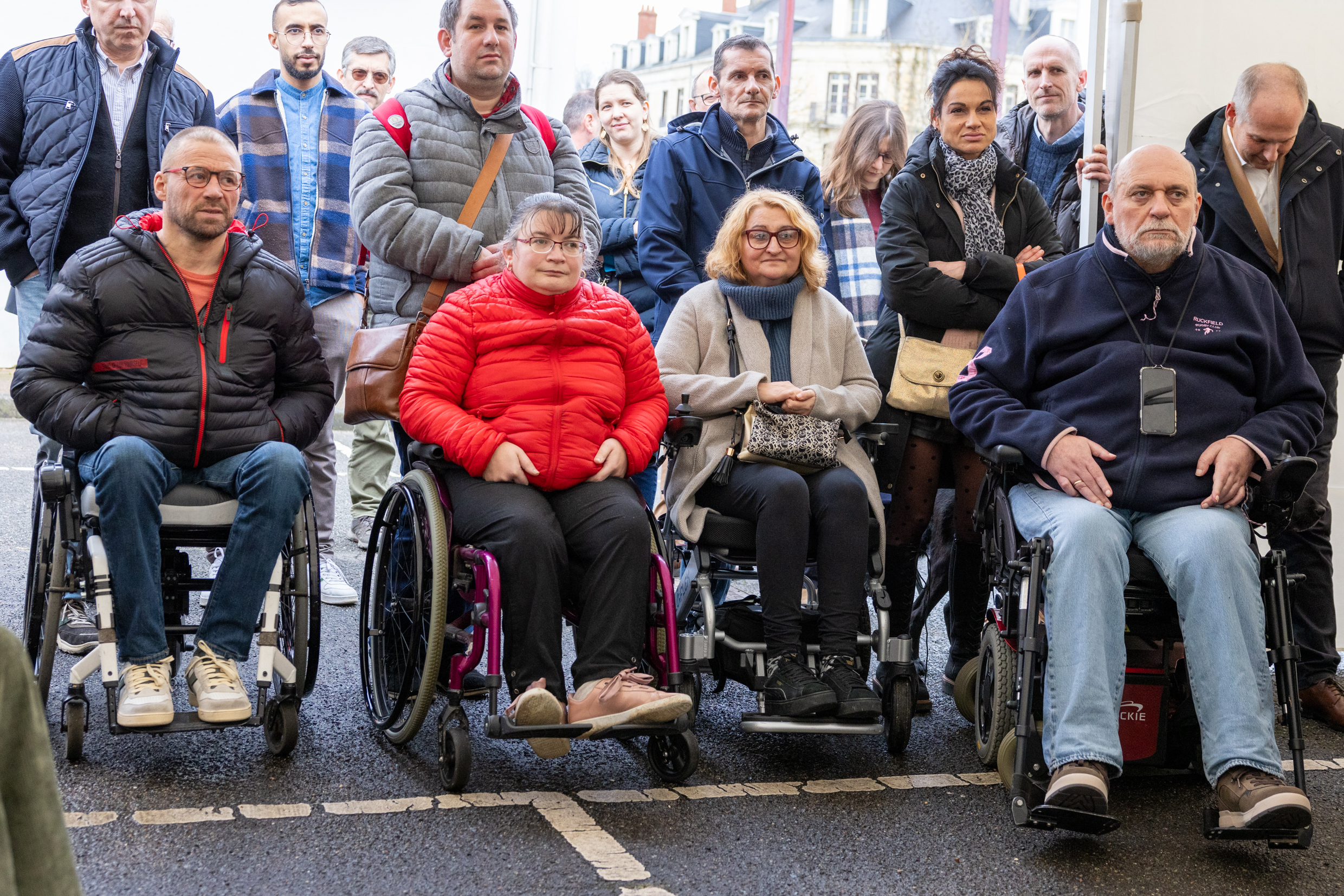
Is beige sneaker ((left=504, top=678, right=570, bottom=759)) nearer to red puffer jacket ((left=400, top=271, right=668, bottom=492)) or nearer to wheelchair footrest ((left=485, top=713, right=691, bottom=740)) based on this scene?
wheelchair footrest ((left=485, top=713, right=691, bottom=740))

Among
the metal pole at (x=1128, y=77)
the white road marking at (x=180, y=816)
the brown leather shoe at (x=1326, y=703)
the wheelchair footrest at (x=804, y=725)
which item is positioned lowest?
the brown leather shoe at (x=1326, y=703)

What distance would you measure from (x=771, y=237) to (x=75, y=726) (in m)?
2.17

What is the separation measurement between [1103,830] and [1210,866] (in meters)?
0.28

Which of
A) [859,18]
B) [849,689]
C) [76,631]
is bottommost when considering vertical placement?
[76,631]

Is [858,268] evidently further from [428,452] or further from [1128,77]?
[428,452]

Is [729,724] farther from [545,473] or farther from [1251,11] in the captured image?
[1251,11]

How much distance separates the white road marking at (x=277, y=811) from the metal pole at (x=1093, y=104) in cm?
277

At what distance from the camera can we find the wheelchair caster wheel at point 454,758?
2.91 m

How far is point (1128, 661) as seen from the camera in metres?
3.12

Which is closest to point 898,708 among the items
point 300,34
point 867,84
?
point 300,34

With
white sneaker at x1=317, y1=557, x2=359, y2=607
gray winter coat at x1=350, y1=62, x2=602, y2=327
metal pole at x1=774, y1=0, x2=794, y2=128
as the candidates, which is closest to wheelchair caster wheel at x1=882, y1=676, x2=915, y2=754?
gray winter coat at x1=350, y1=62, x2=602, y2=327

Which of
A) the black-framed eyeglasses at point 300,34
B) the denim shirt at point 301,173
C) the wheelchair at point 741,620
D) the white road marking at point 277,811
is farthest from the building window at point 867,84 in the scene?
the white road marking at point 277,811

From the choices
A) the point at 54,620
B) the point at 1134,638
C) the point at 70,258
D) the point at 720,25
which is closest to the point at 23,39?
the point at 70,258

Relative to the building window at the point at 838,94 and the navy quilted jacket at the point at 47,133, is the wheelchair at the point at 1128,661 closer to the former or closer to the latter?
the navy quilted jacket at the point at 47,133
